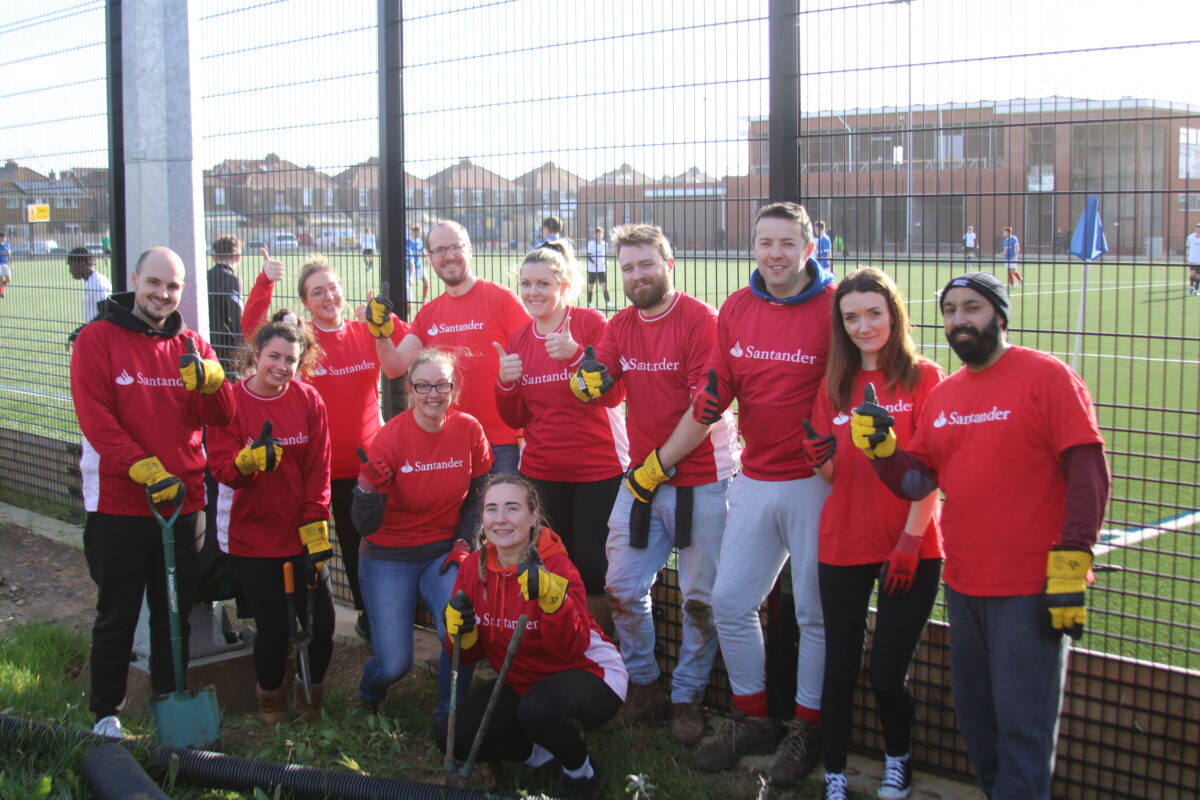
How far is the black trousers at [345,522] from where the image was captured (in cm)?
509

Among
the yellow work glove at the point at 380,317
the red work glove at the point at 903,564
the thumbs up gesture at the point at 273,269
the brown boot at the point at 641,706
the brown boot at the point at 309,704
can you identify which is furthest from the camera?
the thumbs up gesture at the point at 273,269

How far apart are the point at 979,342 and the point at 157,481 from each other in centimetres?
304

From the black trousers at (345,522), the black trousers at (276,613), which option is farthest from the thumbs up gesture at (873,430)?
the black trousers at (345,522)

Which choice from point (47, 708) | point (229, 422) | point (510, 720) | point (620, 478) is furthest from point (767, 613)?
point (47, 708)

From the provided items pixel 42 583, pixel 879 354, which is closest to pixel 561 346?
pixel 879 354

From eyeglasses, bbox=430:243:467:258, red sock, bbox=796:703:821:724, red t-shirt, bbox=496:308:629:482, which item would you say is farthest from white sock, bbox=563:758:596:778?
eyeglasses, bbox=430:243:467:258

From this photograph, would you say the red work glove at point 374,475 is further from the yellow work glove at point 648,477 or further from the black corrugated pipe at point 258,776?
the black corrugated pipe at point 258,776

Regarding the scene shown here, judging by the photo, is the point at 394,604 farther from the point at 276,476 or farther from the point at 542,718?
the point at 542,718

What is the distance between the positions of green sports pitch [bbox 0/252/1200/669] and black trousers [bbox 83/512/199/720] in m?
2.05

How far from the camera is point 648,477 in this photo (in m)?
4.18

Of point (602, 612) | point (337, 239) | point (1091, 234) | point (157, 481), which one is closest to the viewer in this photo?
point (1091, 234)

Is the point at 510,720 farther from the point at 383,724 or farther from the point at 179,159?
the point at 179,159

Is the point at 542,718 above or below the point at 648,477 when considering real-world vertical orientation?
below

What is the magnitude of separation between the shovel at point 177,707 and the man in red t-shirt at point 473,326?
1.41 meters
